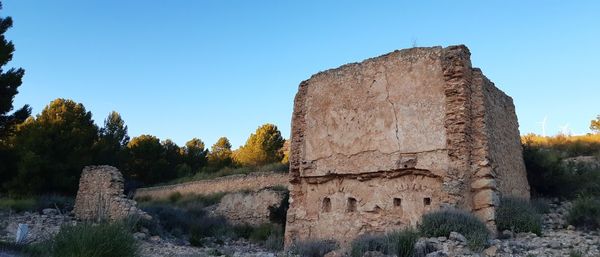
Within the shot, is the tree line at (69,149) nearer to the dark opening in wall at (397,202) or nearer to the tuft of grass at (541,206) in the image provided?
the dark opening in wall at (397,202)

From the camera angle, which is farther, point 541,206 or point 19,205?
point 19,205

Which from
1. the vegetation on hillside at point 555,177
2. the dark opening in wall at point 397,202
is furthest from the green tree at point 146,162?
the vegetation on hillside at point 555,177

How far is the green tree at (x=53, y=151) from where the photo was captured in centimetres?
1877

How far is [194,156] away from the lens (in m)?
34.0

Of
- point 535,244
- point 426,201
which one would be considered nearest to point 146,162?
point 426,201

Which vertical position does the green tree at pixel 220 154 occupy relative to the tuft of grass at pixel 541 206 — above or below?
above

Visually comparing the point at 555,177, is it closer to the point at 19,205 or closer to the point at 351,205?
the point at 351,205

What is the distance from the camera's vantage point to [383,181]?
9.59 meters

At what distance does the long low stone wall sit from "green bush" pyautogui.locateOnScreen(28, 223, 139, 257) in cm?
1498

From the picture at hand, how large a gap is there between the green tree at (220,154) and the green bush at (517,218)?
86.9 ft

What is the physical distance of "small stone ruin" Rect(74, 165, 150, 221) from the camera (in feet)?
43.8

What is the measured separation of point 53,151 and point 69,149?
0.73m

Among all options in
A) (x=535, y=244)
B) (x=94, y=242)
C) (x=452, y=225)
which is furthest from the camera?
(x=452, y=225)

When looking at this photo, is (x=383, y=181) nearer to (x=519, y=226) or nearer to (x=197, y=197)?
(x=519, y=226)
